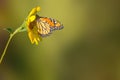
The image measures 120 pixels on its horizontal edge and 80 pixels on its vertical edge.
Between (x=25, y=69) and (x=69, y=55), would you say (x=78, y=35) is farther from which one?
(x=25, y=69)

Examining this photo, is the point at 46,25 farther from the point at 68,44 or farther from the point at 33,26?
the point at 68,44

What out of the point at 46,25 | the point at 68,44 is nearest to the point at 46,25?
the point at 46,25

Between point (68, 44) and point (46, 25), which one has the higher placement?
point (46, 25)

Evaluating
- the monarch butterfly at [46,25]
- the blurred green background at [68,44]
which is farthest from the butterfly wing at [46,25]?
the blurred green background at [68,44]

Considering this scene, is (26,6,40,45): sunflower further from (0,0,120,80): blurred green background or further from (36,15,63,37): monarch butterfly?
(0,0,120,80): blurred green background

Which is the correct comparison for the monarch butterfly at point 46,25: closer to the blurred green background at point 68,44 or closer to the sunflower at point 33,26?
the sunflower at point 33,26

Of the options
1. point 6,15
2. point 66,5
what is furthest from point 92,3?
point 6,15

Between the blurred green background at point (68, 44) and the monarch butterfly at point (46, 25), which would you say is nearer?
the monarch butterfly at point (46, 25)
